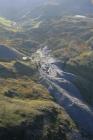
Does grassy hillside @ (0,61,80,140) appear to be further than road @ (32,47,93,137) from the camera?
No

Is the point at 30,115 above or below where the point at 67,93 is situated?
above

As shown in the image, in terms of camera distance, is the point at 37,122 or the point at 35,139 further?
the point at 37,122

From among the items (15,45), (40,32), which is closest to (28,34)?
(40,32)

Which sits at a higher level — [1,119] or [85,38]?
[85,38]

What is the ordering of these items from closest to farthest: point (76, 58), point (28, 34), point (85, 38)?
point (76, 58) → point (85, 38) → point (28, 34)

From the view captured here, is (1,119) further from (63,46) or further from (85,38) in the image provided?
(85,38)

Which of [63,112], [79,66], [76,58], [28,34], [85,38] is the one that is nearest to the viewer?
[63,112]

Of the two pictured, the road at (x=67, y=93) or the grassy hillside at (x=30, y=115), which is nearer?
the grassy hillside at (x=30, y=115)

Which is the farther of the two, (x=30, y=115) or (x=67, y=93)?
(x=67, y=93)
